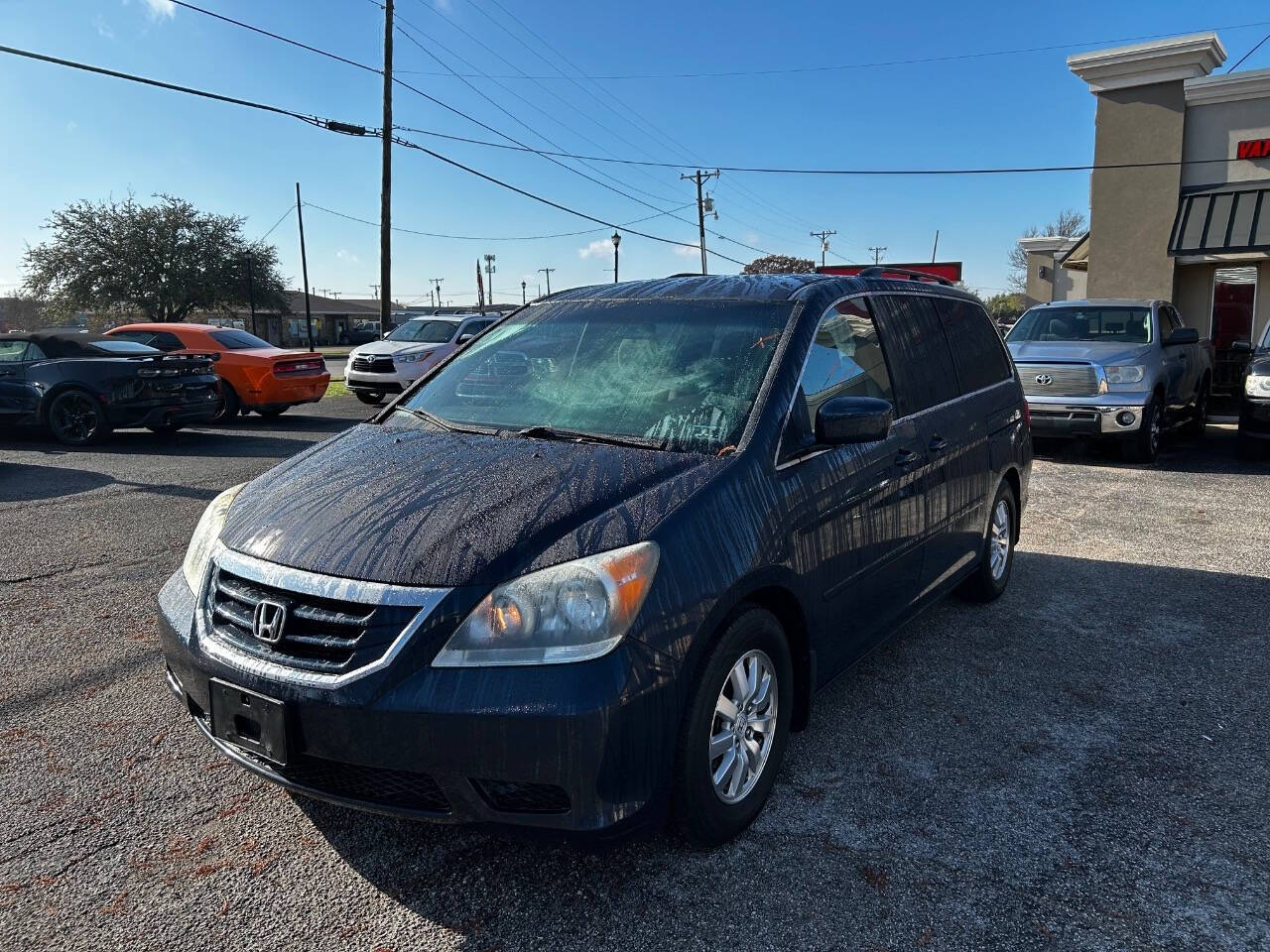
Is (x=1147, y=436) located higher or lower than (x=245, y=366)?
lower

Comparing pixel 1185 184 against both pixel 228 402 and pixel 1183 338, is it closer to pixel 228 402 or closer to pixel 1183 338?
pixel 1183 338

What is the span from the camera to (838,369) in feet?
11.4

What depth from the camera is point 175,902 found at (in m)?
2.51

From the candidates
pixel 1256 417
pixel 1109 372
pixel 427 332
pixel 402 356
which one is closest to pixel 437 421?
pixel 1109 372

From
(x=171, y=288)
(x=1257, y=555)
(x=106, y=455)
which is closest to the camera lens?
(x=1257, y=555)

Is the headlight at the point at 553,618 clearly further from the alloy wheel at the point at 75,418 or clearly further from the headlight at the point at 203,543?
the alloy wheel at the point at 75,418

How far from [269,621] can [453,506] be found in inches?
22.8

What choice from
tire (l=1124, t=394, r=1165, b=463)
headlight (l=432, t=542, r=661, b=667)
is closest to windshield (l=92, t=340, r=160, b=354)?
headlight (l=432, t=542, r=661, b=667)

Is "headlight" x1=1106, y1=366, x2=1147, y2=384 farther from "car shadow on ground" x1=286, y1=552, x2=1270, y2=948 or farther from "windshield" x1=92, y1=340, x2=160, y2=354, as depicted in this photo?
"windshield" x1=92, y1=340, x2=160, y2=354

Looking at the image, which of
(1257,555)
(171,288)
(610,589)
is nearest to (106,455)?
(610,589)

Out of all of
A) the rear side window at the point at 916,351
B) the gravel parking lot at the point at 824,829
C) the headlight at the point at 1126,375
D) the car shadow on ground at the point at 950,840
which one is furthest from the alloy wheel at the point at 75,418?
the headlight at the point at 1126,375

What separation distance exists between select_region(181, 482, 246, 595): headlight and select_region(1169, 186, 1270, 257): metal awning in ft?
58.7

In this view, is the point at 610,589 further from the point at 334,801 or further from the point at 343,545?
the point at 334,801

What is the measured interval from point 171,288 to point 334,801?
57.9m
